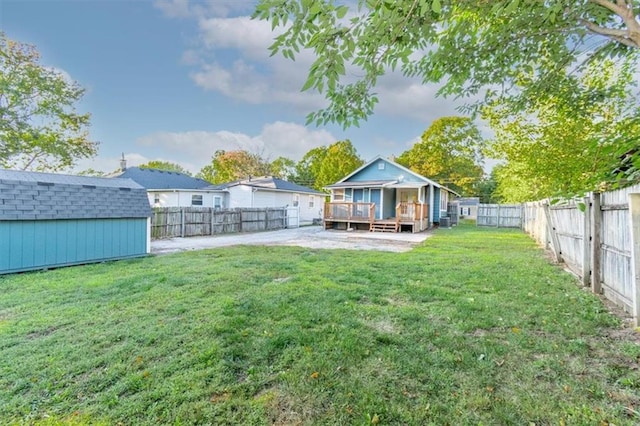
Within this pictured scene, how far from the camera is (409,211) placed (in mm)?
16562

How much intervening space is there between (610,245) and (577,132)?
5.54 meters

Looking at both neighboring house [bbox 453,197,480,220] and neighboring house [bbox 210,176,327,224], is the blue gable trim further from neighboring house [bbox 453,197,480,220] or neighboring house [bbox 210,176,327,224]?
neighboring house [bbox 453,197,480,220]

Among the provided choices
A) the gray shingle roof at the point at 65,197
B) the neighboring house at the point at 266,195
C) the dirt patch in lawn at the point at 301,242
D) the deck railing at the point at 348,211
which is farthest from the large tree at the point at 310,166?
the gray shingle roof at the point at 65,197

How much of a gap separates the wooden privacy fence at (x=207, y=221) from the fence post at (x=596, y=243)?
13.2 metres

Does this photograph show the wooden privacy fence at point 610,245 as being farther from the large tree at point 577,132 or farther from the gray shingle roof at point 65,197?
the gray shingle roof at point 65,197

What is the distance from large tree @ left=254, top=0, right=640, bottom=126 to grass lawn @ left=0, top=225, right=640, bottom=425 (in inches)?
83.5

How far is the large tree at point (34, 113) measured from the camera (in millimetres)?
14711

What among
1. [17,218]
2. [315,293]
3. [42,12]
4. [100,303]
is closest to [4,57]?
[42,12]

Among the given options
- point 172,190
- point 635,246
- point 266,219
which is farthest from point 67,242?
point 172,190

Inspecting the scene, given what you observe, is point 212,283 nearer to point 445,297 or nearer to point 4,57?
point 445,297

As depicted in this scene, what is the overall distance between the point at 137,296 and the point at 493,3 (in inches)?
217

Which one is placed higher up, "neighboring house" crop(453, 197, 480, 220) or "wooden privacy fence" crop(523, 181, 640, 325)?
"neighboring house" crop(453, 197, 480, 220)

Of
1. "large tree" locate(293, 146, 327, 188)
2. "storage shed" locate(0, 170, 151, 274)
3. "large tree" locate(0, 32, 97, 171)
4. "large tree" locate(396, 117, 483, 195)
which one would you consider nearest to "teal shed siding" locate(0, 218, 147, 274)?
"storage shed" locate(0, 170, 151, 274)

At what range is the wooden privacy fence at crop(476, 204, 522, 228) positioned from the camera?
815 inches
